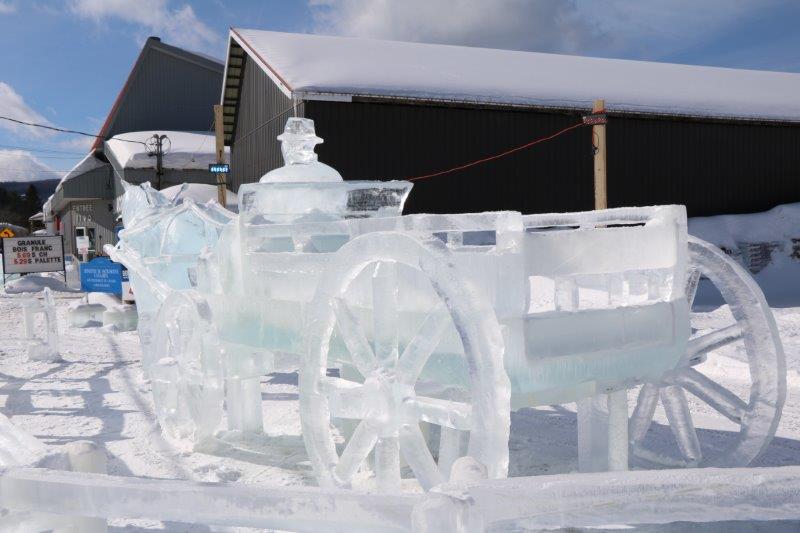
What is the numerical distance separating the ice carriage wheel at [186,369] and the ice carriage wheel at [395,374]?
50.2 inches

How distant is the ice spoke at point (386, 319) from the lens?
2.71 meters

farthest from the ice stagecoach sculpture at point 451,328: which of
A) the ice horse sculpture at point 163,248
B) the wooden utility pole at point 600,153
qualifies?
the wooden utility pole at point 600,153

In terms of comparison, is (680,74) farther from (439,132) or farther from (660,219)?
(660,219)

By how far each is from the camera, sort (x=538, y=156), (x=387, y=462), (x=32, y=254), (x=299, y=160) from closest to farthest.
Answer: (x=387, y=462) → (x=299, y=160) → (x=538, y=156) → (x=32, y=254)

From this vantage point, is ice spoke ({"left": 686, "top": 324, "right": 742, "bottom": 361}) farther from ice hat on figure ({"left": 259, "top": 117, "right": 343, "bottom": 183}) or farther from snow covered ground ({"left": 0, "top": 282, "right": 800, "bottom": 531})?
ice hat on figure ({"left": 259, "top": 117, "right": 343, "bottom": 183})

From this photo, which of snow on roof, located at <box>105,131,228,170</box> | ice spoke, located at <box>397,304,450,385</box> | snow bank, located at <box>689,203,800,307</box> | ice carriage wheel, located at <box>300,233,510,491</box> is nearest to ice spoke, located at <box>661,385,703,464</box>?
ice carriage wheel, located at <box>300,233,510,491</box>

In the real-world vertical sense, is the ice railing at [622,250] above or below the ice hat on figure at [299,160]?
below

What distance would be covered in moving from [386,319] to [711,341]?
1825 mm

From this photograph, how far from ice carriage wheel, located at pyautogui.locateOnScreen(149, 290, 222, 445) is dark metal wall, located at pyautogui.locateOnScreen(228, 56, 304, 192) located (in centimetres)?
1149

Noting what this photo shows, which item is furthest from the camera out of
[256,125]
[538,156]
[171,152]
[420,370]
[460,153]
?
[171,152]

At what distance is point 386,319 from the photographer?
271 centimetres

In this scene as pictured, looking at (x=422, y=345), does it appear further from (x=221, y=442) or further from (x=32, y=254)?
(x=32, y=254)

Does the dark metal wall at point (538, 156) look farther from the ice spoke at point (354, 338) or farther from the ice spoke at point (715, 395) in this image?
the ice spoke at point (354, 338)

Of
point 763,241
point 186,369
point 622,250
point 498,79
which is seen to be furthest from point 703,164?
point 622,250
